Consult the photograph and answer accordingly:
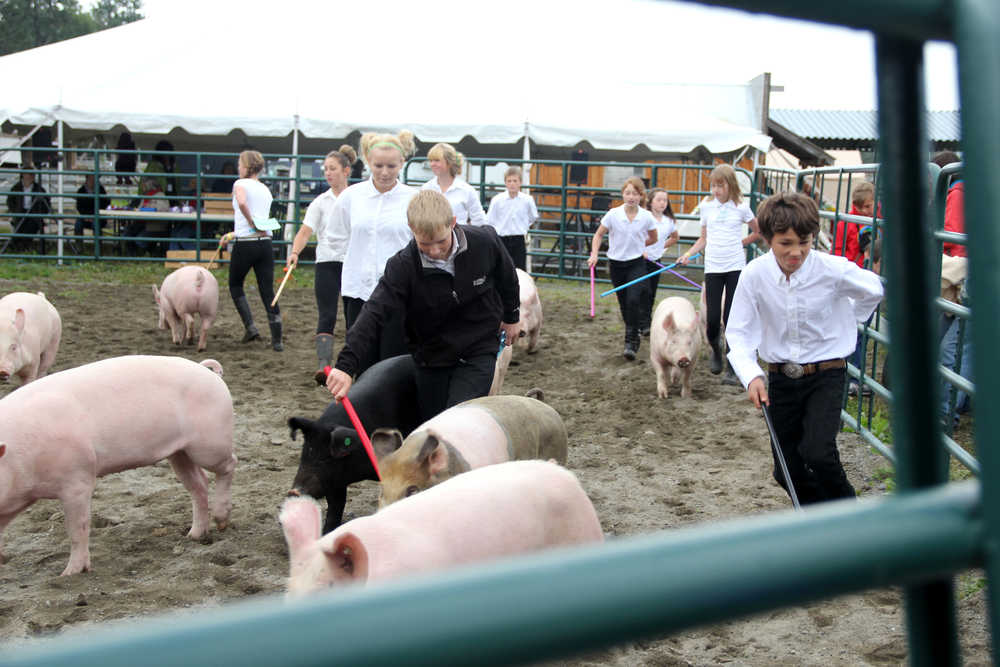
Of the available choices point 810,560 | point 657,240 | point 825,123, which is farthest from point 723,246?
point 825,123

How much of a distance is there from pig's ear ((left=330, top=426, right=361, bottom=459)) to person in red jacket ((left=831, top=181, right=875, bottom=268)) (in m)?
4.14

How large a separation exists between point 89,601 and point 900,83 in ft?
13.5

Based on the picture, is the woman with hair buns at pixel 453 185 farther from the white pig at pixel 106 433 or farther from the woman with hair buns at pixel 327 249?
the white pig at pixel 106 433

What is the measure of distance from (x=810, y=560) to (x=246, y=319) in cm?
944

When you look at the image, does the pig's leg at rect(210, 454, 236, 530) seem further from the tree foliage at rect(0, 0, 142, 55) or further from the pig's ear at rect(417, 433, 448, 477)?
the tree foliage at rect(0, 0, 142, 55)

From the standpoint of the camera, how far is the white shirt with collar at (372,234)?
6.09m

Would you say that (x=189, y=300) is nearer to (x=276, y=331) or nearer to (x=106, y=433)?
(x=276, y=331)

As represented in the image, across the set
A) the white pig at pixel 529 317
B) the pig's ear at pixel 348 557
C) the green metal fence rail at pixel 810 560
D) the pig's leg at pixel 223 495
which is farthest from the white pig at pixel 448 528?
the white pig at pixel 529 317

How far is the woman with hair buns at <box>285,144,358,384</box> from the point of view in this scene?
6.83 m

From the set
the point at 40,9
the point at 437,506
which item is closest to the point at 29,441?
the point at 437,506

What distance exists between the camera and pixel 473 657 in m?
0.42

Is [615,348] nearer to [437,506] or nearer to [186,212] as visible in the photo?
[437,506]

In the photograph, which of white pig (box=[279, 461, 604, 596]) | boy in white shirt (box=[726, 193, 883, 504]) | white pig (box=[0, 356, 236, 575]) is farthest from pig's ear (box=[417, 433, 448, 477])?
white pig (box=[0, 356, 236, 575])

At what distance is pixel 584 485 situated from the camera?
220 inches
